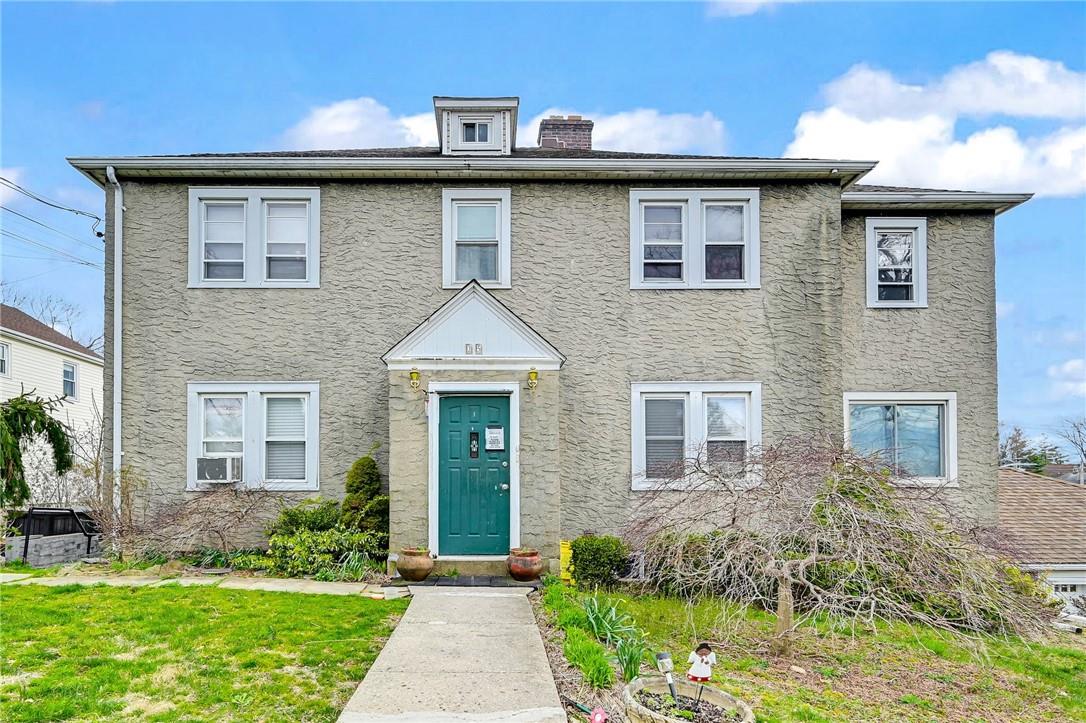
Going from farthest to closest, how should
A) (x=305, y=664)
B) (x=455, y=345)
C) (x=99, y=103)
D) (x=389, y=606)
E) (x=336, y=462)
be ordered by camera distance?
1. (x=99, y=103)
2. (x=336, y=462)
3. (x=455, y=345)
4. (x=389, y=606)
5. (x=305, y=664)

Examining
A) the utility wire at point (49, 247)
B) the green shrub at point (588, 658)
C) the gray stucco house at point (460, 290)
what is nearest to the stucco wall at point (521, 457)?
the gray stucco house at point (460, 290)

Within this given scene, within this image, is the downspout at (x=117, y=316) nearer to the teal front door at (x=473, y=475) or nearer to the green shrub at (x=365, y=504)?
the green shrub at (x=365, y=504)

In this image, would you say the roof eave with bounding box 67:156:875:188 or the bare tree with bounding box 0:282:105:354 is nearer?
the roof eave with bounding box 67:156:875:188

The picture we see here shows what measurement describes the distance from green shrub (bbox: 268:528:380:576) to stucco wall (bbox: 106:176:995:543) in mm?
1152

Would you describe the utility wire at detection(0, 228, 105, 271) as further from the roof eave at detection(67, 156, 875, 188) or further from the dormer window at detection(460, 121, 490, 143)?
the dormer window at detection(460, 121, 490, 143)

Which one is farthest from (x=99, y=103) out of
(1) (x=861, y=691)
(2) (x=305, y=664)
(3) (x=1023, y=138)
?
(3) (x=1023, y=138)

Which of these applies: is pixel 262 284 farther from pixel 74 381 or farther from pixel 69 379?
pixel 74 381

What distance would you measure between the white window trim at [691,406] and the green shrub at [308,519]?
15.1ft

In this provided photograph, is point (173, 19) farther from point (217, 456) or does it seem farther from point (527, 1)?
point (217, 456)

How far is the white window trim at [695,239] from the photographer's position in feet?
37.0

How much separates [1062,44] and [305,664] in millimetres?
14805

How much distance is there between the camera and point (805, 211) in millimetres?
11398

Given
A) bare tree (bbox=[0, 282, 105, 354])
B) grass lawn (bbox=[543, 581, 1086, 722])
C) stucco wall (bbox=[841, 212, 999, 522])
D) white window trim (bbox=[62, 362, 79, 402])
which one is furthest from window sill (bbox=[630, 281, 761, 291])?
bare tree (bbox=[0, 282, 105, 354])

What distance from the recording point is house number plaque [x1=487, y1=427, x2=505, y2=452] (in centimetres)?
995
